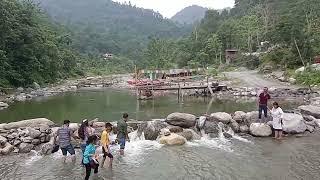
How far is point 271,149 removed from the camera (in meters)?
19.9

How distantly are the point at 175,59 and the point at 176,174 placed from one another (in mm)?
92917

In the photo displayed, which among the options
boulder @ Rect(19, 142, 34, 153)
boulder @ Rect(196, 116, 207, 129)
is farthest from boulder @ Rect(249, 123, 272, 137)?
boulder @ Rect(19, 142, 34, 153)

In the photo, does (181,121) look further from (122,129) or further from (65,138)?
(65,138)

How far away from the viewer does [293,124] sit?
76.0 feet

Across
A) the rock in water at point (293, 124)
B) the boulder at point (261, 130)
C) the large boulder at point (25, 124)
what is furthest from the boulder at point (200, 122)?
the large boulder at point (25, 124)

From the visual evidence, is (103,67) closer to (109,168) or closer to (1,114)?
(1,114)

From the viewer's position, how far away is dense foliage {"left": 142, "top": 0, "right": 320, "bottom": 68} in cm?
5719

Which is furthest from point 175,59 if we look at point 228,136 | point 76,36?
point 228,136

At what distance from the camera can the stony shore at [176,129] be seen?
2116 cm

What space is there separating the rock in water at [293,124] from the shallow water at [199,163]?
1191 mm

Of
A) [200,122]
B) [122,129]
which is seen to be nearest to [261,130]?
[200,122]

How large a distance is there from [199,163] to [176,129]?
5354mm

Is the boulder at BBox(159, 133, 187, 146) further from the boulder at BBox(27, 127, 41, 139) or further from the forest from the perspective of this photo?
the forest

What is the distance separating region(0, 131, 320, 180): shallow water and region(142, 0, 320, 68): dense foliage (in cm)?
3717
